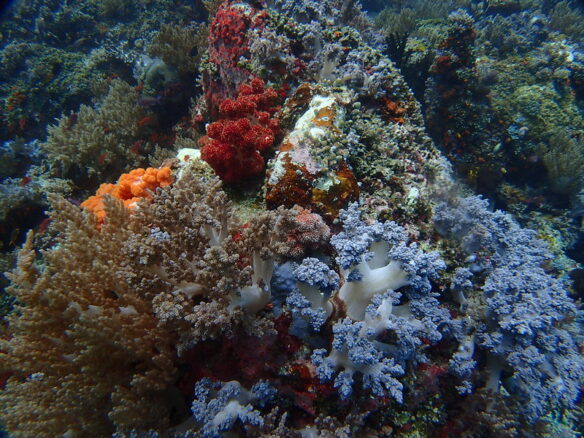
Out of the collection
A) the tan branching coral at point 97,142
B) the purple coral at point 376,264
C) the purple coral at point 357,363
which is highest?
the tan branching coral at point 97,142

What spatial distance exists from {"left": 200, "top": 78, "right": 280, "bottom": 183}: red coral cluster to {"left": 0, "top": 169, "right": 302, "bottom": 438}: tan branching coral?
1043 millimetres

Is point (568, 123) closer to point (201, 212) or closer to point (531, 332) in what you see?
point (531, 332)

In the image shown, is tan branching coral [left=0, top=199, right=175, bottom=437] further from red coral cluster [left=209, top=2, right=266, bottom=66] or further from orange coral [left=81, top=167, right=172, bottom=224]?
red coral cluster [left=209, top=2, right=266, bottom=66]

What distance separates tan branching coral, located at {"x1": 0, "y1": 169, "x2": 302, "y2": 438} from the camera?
2.41 meters

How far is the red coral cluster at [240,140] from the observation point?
3.74m

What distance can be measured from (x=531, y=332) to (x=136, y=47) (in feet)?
45.1

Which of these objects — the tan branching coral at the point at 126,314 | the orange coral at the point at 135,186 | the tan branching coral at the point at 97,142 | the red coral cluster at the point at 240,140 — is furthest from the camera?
the tan branching coral at the point at 97,142

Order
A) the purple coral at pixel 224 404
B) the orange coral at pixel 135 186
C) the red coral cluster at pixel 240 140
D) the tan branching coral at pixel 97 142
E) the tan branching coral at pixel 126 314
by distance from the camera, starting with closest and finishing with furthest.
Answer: the purple coral at pixel 224 404, the tan branching coral at pixel 126 314, the red coral cluster at pixel 240 140, the orange coral at pixel 135 186, the tan branching coral at pixel 97 142

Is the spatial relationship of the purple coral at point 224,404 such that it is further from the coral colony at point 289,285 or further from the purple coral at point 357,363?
the purple coral at point 357,363

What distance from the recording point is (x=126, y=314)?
257cm

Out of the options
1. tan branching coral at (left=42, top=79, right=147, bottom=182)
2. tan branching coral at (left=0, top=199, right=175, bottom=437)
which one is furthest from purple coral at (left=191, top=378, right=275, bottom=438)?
tan branching coral at (left=42, top=79, right=147, bottom=182)

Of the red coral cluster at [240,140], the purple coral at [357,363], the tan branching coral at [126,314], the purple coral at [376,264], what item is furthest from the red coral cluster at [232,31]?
the purple coral at [357,363]

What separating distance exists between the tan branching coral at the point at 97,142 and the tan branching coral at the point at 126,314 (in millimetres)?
3654

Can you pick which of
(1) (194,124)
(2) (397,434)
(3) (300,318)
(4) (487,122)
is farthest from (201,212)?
(4) (487,122)
